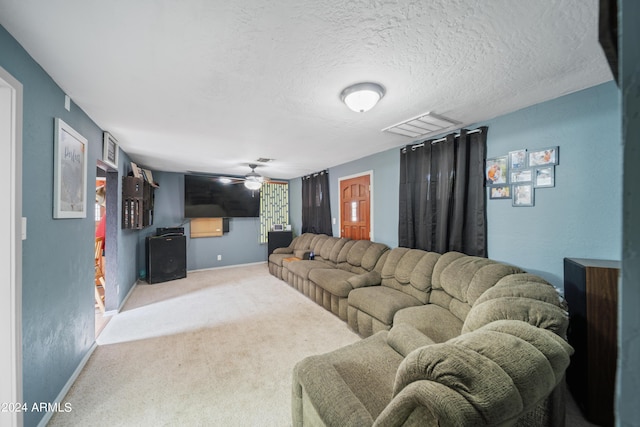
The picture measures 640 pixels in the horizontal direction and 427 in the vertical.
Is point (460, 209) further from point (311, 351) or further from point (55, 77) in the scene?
point (55, 77)

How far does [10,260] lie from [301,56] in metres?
2.04

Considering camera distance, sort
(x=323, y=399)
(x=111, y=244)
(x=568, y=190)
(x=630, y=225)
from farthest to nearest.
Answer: (x=111, y=244), (x=568, y=190), (x=323, y=399), (x=630, y=225)

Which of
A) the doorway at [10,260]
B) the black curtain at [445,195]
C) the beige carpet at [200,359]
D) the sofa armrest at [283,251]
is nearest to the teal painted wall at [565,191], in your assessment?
the black curtain at [445,195]

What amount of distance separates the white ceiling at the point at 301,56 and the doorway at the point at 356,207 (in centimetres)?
172

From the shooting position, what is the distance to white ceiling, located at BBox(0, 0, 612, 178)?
1.23 meters

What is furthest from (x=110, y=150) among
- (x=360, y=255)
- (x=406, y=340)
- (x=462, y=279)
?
(x=462, y=279)

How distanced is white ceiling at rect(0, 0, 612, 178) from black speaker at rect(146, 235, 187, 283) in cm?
276

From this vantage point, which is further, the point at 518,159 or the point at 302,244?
the point at 302,244

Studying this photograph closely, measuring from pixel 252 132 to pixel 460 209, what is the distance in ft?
8.36

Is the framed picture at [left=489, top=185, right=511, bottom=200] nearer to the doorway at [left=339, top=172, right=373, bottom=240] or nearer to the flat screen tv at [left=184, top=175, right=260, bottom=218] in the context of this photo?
the doorway at [left=339, top=172, right=373, bottom=240]

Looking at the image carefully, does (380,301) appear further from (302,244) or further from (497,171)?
(302,244)

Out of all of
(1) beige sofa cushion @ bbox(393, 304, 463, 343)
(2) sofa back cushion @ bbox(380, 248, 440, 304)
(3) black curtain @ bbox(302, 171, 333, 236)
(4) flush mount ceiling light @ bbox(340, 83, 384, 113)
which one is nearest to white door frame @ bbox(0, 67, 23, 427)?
(4) flush mount ceiling light @ bbox(340, 83, 384, 113)

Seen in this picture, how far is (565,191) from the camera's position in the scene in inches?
81.3

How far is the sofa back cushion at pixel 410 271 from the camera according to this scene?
8.86ft
